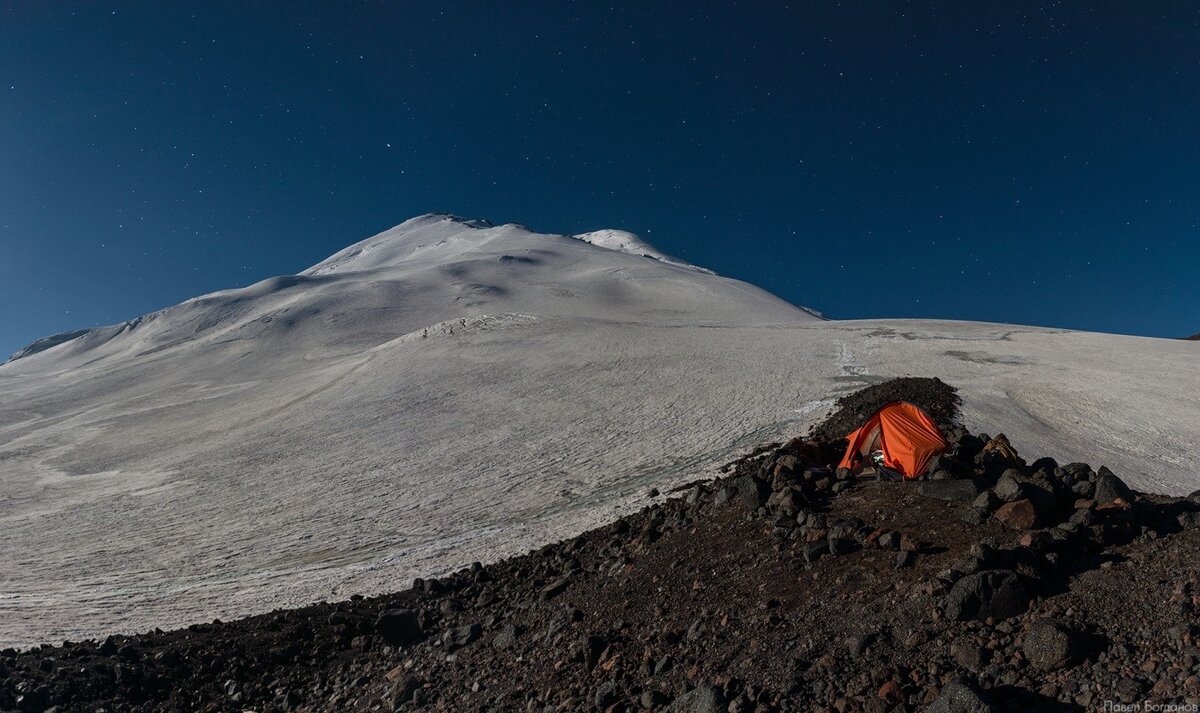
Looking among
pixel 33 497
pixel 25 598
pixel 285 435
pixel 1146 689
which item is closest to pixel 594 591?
pixel 1146 689

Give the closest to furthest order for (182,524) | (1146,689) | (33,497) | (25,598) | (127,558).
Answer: (1146,689), (25,598), (127,558), (182,524), (33,497)

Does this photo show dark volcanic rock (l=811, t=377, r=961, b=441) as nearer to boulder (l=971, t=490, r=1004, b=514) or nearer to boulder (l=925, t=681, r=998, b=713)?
boulder (l=971, t=490, r=1004, b=514)

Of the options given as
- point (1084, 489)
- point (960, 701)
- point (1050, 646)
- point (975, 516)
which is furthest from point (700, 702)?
point (1084, 489)

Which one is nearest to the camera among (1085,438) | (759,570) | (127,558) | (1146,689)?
(1146,689)

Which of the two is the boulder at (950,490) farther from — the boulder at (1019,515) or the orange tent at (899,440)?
the orange tent at (899,440)

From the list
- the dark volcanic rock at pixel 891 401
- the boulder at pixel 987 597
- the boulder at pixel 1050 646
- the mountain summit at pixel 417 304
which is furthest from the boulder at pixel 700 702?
the mountain summit at pixel 417 304

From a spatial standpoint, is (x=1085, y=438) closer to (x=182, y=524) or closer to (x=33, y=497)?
(x=182, y=524)

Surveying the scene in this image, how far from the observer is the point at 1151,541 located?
7.23 metres

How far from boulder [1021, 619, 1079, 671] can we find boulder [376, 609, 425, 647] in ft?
25.7

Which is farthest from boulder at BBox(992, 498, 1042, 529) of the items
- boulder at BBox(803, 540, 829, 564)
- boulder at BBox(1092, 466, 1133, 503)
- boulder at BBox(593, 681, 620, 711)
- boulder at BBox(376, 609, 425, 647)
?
boulder at BBox(376, 609, 425, 647)

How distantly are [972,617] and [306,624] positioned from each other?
9.38m

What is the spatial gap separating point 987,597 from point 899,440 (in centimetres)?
626

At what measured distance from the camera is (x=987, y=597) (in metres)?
6.41

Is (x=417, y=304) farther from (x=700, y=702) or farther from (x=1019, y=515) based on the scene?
(x=700, y=702)
